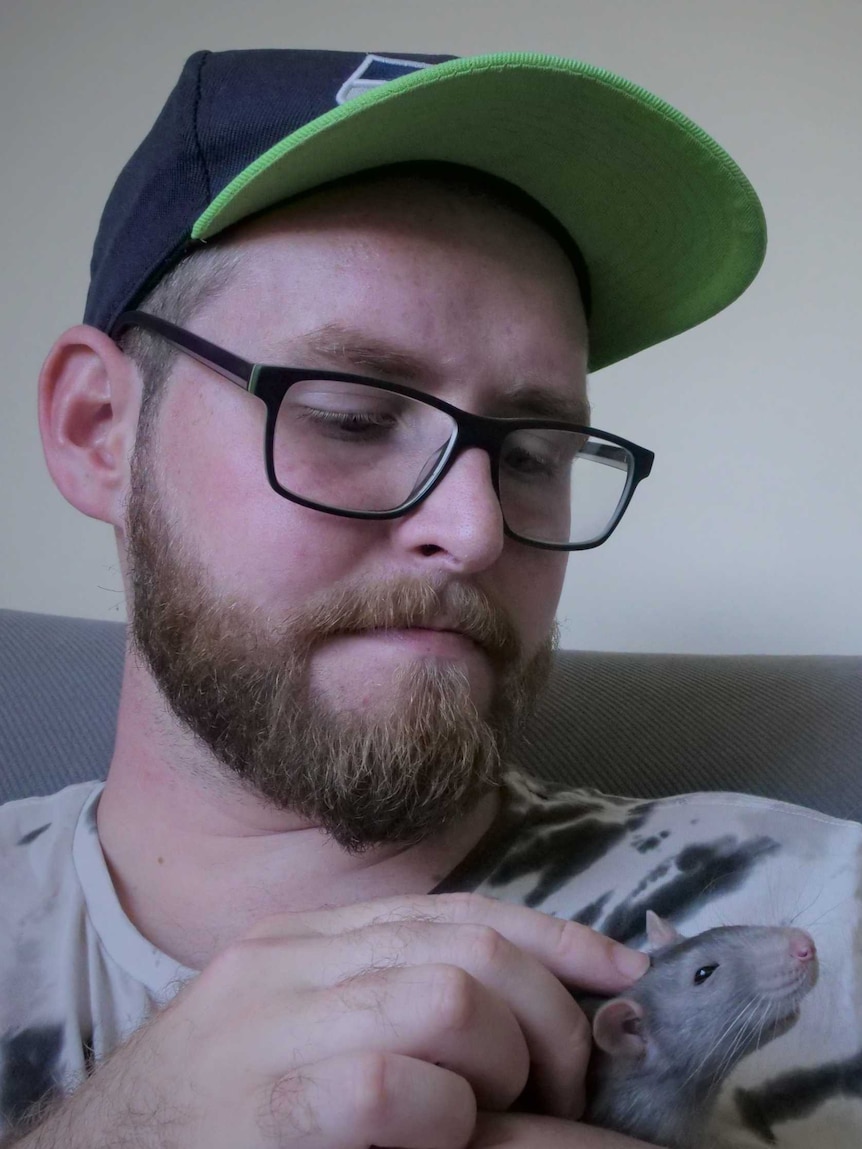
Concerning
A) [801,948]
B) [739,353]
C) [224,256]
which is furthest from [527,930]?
[739,353]

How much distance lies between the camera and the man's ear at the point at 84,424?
819 millimetres

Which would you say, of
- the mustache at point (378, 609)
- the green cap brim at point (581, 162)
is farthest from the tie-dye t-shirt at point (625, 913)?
the green cap brim at point (581, 162)

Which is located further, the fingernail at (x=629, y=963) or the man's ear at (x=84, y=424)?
the man's ear at (x=84, y=424)

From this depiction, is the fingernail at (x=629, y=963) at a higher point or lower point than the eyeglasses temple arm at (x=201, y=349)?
lower

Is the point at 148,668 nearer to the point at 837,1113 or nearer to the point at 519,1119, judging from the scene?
the point at 519,1119

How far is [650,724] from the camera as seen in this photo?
107 cm

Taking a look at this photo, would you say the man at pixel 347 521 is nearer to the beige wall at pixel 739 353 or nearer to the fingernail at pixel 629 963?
the fingernail at pixel 629 963

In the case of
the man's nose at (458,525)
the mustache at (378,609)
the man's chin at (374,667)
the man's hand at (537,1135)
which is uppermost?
the man's nose at (458,525)

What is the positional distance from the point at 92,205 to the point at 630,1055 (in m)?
1.63

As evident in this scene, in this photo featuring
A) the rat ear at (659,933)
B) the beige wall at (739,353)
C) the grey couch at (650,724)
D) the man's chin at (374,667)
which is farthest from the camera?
the beige wall at (739,353)

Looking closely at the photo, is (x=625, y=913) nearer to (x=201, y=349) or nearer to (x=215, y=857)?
(x=215, y=857)

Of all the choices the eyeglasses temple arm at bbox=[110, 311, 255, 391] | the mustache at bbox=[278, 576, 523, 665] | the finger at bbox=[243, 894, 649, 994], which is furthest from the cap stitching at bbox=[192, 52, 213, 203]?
the finger at bbox=[243, 894, 649, 994]

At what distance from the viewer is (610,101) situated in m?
0.69

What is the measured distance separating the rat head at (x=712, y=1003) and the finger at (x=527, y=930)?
0.05ft
